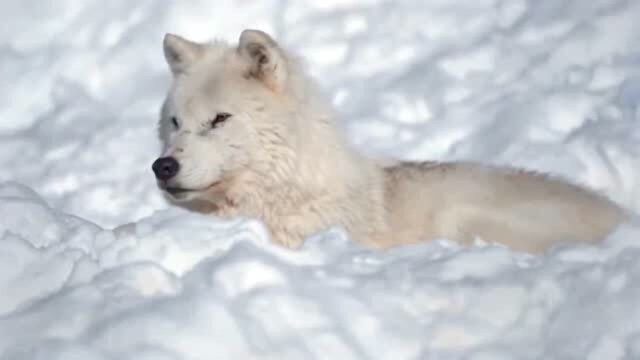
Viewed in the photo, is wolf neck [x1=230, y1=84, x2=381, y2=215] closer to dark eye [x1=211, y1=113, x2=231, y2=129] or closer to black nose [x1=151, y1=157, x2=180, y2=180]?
dark eye [x1=211, y1=113, x2=231, y2=129]

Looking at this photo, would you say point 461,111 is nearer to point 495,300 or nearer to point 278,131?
point 278,131

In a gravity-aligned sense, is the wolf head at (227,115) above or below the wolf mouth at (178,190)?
above

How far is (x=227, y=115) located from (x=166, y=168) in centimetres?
44

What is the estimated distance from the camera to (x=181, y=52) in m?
7.07

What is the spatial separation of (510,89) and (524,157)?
1095 mm

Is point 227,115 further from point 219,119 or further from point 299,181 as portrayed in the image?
point 299,181

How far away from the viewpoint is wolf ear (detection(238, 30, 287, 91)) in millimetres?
6859

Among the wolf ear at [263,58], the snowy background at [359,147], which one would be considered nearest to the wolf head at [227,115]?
the wolf ear at [263,58]

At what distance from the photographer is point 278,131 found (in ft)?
22.6

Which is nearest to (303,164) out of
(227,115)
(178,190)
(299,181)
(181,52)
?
(299,181)

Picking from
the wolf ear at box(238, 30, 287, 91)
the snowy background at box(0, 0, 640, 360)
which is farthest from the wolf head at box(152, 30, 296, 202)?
the snowy background at box(0, 0, 640, 360)

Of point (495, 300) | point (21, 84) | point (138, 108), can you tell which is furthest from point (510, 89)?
point (495, 300)

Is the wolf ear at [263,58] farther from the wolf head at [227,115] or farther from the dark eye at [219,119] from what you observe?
the dark eye at [219,119]

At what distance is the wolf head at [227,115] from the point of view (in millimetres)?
6699
